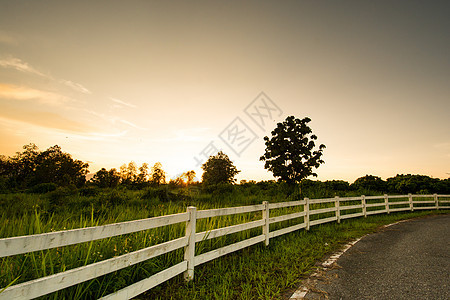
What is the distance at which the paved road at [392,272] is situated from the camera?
3787 millimetres

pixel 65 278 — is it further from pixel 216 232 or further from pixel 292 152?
pixel 292 152

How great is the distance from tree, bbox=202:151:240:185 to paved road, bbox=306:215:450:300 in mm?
55838

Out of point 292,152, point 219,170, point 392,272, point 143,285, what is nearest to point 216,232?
point 143,285

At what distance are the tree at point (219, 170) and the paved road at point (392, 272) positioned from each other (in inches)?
2198

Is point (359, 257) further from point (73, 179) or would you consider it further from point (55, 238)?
point (73, 179)

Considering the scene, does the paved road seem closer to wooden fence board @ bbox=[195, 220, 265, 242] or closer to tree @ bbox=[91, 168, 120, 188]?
wooden fence board @ bbox=[195, 220, 265, 242]

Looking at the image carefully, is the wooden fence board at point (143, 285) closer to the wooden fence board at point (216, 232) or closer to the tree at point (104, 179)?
the wooden fence board at point (216, 232)

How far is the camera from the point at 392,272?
475 centimetres

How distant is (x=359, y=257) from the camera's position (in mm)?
5844

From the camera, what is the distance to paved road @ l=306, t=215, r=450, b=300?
12.4 feet

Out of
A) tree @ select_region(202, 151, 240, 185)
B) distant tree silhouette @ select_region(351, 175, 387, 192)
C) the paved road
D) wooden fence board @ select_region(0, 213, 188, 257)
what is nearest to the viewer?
wooden fence board @ select_region(0, 213, 188, 257)

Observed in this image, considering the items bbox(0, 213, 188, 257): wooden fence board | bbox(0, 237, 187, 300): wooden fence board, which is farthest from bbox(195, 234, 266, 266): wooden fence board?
bbox(0, 213, 188, 257): wooden fence board

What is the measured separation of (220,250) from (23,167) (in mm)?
96593

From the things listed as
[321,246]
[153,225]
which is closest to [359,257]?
[321,246]
